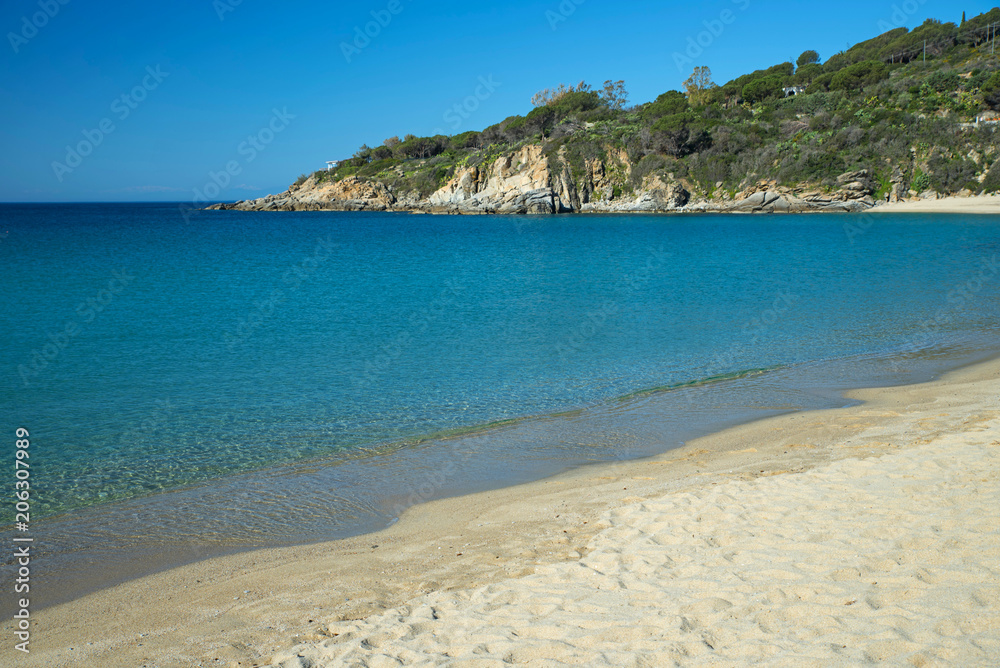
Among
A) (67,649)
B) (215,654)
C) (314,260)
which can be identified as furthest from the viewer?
(314,260)

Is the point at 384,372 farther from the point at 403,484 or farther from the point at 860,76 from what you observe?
the point at 860,76

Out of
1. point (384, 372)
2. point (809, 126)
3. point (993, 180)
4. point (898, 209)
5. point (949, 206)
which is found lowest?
point (384, 372)

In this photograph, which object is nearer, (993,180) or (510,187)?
(993,180)

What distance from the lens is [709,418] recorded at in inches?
391

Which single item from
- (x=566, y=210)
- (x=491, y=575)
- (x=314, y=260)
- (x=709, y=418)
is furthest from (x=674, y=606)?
(x=566, y=210)

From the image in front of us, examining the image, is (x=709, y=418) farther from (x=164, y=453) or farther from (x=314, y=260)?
(x=314, y=260)

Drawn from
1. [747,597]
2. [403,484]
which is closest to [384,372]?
[403,484]

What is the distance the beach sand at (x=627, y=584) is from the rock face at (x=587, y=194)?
6682cm

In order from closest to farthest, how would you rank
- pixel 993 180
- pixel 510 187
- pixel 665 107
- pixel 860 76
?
1. pixel 993 180
2. pixel 860 76
3. pixel 510 187
4. pixel 665 107

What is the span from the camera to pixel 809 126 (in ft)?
239

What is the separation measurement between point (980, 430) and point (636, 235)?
133 feet

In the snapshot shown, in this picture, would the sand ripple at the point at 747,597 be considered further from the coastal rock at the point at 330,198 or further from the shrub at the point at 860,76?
the coastal rock at the point at 330,198

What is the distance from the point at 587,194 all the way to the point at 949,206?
38245mm

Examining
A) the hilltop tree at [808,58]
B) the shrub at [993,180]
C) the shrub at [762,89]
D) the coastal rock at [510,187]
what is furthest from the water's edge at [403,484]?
the hilltop tree at [808,58]
